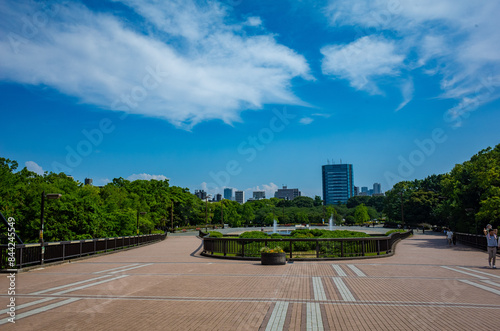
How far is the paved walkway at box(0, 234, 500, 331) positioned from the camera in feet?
24.0

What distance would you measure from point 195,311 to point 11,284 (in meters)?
7.78

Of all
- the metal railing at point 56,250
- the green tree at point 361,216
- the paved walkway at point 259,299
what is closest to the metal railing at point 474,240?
the paved walkway at point 259,299

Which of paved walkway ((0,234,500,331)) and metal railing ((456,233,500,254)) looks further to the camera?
metal railing ((456,233,500,254))

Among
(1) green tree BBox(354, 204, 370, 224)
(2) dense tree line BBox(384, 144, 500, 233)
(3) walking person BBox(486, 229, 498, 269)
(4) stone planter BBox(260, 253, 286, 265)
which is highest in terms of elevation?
(2) dense tree line BBox(384, 144, 500, 233)

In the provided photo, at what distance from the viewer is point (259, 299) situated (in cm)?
954

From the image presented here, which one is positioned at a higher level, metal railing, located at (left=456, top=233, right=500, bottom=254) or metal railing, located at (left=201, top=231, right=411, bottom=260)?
metal railing, located at (left=201, top=231, right=411, bottom=260)

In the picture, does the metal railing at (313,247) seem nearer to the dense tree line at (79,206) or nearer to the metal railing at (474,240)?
the metal railing at (474,240)

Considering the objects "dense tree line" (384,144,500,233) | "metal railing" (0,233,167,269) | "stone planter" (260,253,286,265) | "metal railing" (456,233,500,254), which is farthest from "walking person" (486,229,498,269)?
"metal railing" (0,233,167,269)

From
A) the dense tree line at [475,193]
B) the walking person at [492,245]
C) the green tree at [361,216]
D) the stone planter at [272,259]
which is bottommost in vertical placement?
the green tree at [361,216]

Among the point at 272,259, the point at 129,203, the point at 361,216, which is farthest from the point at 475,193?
the point at 361,216

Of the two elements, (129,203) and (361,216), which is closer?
(129,203)

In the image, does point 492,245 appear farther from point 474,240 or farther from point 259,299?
point 474,240

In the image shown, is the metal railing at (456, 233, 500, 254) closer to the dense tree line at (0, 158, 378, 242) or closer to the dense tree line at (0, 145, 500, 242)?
the dense tree line at (0, 145, 500, 242)

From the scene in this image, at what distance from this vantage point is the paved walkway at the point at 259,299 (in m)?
7.31
